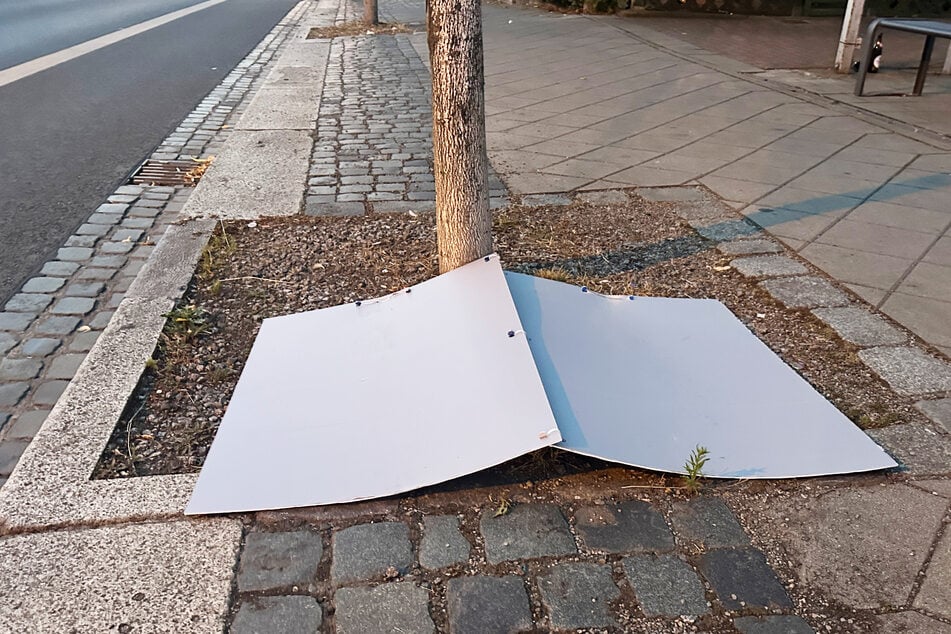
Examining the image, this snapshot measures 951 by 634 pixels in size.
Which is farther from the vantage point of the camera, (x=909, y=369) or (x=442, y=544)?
(x=909, y=369)

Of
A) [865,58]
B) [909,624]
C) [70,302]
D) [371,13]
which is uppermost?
[865,58]

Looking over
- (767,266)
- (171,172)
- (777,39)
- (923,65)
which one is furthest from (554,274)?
(777,39)

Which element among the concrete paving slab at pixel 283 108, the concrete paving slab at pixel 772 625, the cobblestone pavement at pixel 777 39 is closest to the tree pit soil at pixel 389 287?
the concrete paving slab at pixel 772 625

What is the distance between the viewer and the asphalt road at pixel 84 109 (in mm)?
4672

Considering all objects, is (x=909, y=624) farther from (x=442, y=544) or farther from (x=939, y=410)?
(x=442, y=544)

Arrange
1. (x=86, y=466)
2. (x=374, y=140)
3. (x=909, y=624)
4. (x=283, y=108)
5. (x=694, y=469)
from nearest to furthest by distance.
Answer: (x=909, y=624), (x=694, y=469), (x=86, y=466), (x=374, y=140), (x=283, y=108)

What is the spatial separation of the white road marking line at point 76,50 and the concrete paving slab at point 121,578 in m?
7.88

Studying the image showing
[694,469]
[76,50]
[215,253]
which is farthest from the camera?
[76,50]

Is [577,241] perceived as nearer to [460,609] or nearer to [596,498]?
[596,498]

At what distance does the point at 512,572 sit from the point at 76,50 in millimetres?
10844

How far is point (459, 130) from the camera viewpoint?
10.3 ft

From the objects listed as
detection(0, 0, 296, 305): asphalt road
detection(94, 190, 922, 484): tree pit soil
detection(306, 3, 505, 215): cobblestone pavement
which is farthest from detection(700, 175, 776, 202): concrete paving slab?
detection(0, 0, 296, 305): asphalt road

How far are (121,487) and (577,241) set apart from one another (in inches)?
104

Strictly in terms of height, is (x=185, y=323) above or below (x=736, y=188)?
below
